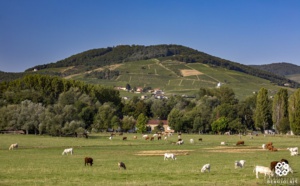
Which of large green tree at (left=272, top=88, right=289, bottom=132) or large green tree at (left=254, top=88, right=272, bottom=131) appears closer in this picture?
large green tree at (left=272, top=88, right=289, bottom=132)

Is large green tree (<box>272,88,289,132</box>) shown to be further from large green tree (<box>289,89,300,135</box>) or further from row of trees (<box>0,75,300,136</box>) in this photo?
large green tree (<box>289,89,300,135</box>)

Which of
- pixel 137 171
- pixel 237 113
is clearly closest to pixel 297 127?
pixel 237 113

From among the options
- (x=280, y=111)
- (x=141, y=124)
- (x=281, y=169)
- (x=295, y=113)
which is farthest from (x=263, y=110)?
(x=281, y=169)

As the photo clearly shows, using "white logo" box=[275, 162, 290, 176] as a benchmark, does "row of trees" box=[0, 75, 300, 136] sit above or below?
above

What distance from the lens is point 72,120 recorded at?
9519cm

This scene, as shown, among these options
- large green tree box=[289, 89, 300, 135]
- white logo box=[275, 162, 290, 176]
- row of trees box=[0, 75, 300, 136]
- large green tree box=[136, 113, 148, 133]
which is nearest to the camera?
white logo box=[275, 162, 290, 176]

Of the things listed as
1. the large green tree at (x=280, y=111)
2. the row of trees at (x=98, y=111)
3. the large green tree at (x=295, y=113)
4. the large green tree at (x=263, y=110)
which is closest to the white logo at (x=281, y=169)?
the row of trees at (x=98, y=111)

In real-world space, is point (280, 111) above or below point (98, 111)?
below

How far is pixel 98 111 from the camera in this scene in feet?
408

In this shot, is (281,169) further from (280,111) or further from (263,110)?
(263,110)

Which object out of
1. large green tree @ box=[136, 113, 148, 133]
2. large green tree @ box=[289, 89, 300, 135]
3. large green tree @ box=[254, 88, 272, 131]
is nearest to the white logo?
large green tree @ box=[289, 89, 300, 135]

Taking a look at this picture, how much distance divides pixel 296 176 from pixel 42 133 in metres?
75.0

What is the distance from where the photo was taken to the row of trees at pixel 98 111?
95188 millimetres

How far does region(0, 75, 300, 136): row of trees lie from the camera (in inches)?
3748
